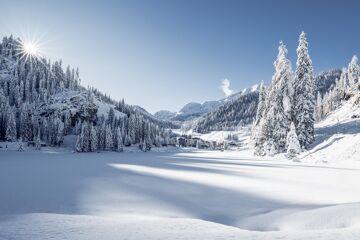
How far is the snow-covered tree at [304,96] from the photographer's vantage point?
47.2 metres

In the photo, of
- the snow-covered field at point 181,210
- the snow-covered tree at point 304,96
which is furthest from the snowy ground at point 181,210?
the snow-covered tree at point 304,96

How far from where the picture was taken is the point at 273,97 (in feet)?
175

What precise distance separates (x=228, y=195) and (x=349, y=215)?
6100mm

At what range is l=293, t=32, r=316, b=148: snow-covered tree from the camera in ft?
155

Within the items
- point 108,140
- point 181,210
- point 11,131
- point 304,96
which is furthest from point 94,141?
point 181,210

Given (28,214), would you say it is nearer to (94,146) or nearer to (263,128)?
(263,128)

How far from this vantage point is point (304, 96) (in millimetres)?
48812

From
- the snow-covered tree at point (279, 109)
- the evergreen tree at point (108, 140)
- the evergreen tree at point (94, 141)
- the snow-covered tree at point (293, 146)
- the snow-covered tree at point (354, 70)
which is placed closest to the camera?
the snow-covered tree at point (293, 146)

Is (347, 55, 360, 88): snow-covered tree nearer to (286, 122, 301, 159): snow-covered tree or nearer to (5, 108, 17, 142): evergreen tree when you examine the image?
(286, 122, 301, 159): snow-covered tree

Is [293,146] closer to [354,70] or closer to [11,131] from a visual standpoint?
[354,70]

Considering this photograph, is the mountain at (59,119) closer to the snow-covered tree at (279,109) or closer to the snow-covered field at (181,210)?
the snow-covered tree at (279,109)

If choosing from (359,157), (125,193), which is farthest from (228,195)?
(359,157)

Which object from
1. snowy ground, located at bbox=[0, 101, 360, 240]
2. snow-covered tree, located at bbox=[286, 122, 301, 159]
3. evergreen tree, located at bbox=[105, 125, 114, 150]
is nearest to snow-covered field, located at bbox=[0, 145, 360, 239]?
snowy ground, located at bbox=[0, 101, 360, 240]

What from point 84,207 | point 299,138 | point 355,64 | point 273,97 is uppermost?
point 355,64
